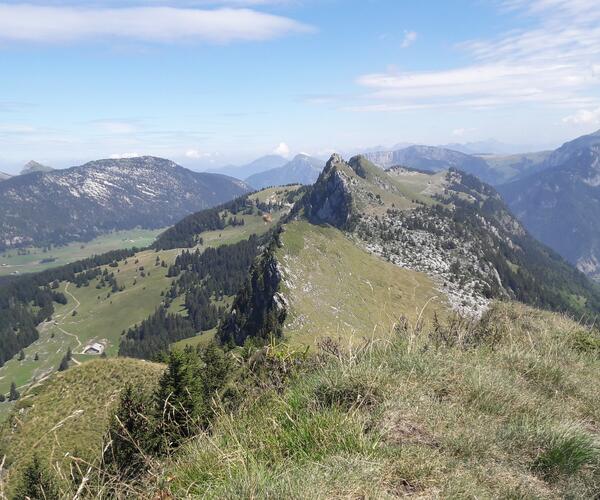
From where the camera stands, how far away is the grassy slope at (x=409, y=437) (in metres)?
Answer: 3.96

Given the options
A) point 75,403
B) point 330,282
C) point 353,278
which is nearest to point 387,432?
point 75,403

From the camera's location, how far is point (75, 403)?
1704 inches

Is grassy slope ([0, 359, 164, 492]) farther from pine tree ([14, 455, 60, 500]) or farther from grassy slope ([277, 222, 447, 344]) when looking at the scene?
grassy slope ([277, 222, 447, 344])

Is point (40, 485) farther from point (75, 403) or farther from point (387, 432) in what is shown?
point (75, 403)

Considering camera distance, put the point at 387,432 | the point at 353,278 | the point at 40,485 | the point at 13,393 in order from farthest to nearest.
→ the point at 13,393 → the point at 353,278 → the point at 387,432 → the point at 40,485

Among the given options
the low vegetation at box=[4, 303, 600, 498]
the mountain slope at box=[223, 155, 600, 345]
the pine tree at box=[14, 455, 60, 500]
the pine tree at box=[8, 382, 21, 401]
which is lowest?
the pine tree at box=[8, 382, 21, 401]

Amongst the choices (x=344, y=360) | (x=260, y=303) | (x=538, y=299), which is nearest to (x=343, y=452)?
(x=344, y=360)

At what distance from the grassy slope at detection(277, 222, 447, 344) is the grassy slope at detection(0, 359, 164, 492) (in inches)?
1324

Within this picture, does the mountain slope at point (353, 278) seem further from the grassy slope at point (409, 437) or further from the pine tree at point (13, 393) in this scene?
the pine tree at point (13, 393)

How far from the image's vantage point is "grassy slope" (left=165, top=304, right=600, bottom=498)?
3.96 metres

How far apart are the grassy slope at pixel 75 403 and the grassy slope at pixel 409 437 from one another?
3270 centimetres

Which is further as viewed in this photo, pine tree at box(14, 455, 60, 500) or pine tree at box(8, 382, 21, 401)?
pine tree at box(8, 382, 21, 401)

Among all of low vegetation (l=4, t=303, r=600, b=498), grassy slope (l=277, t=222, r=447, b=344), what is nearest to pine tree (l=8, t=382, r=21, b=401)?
grassy slope (l=277, t=222, r=447, b=344)

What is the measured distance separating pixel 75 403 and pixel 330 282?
239 feet
